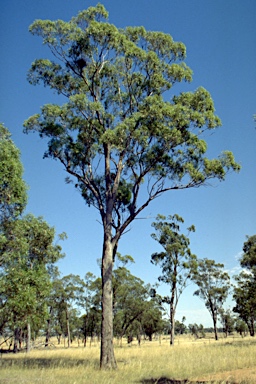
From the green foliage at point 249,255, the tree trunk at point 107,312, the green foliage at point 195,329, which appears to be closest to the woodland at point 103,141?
the tree trunk at point 107,312

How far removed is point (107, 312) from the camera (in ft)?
50.2

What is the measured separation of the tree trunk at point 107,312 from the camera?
48.3ft

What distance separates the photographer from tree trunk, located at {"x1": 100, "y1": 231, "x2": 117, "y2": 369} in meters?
14.7

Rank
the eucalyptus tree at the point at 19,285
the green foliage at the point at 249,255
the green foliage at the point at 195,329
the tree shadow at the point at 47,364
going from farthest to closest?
the green foliage at the point at 195,329, the green foliage at the point at 249,255, the tree shadow at the point at 47,364, the eucalyptus tree at the point at 19,285

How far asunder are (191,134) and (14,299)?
1101 centimetres

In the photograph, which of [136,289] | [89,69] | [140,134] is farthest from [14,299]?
[136,289]

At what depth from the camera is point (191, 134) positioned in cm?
1709

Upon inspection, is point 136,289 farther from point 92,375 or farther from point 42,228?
point 92,375

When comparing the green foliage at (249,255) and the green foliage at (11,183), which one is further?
the green foliage at (249,255)

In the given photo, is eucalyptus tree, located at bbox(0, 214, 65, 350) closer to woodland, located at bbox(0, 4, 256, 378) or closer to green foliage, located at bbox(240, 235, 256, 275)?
woodland, located at bbox(0, 4, 256, 378)

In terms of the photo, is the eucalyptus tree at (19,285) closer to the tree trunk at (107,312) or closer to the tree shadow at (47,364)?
the tree shadow at (47,364)

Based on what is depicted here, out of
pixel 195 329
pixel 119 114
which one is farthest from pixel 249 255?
pixel 195 329

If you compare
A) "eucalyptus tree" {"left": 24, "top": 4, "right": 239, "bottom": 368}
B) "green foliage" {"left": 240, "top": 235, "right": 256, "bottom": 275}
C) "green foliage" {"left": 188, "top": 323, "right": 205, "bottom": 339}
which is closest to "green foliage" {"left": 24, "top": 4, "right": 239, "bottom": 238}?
"eucalyptus tree" {"left": 24, "top": 4, "right": 239, "bottom": 368}

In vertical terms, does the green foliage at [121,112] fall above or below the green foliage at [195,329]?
above
